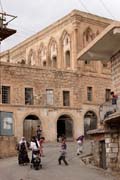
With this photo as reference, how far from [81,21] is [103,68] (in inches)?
216

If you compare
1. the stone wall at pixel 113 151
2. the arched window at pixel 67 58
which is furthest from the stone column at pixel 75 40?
the stone wall at pixel 113 151

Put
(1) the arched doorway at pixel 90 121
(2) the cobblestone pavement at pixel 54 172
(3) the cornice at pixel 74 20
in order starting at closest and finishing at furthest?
(2) the cobblestone pavement at pixel 54 172, (1) the arched doorway at pixel 90 121, (3) the cornice at pixel 74 20

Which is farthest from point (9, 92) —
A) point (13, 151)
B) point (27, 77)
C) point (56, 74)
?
point (13, 151)

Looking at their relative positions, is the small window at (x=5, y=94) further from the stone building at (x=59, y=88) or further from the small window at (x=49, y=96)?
the small window at (x=49, y=96)

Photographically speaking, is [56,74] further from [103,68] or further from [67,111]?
[103,68]

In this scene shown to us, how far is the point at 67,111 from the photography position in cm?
4556

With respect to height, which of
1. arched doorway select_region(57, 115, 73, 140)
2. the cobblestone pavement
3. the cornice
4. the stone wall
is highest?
the cornice

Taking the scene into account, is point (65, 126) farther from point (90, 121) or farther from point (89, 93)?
point (89, 93)

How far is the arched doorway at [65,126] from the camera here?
148 feet

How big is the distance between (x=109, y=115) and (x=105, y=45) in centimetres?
446

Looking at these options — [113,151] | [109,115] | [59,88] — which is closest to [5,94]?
[59,88]

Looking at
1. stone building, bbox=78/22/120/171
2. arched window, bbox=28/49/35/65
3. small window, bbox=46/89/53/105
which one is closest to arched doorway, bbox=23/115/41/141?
small window, bbox=46/89/53/105

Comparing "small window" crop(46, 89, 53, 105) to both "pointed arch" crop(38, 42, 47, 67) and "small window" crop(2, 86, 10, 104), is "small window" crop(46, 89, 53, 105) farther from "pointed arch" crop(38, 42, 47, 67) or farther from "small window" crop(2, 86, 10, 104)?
"pointed arch" crop(38, 42, 47, 67)

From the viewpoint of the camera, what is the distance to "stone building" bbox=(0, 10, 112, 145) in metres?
42.8
